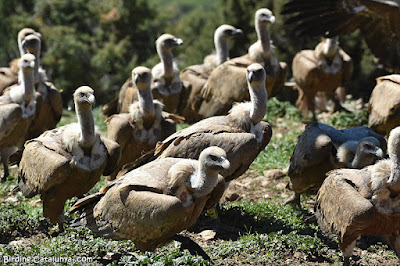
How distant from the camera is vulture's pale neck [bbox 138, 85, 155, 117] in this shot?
26.7 ft

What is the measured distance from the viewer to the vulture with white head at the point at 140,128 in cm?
804

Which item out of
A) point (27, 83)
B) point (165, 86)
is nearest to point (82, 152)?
point (27, 83)

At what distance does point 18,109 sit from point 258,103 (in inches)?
118

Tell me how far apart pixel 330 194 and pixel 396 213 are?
55cm

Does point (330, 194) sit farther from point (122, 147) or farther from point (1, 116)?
point (1, 116)

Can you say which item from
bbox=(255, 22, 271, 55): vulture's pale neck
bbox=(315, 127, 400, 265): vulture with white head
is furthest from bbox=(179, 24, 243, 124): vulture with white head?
bbox=(315, 127, 400, 265): vulture with white head

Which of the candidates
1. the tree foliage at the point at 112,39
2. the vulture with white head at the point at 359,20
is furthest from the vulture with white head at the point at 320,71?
the tree foliage at the point at 112,39

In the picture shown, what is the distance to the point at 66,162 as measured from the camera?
685cm

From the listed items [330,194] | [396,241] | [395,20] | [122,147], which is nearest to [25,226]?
[122,147]

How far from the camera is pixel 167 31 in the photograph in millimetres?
17781

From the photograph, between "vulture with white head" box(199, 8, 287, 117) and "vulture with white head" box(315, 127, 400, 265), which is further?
"vulture with white head" box(199, 8, 287, 117)

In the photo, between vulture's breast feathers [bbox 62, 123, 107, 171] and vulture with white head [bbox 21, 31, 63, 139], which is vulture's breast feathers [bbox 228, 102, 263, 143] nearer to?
vulture's breast feathers [bbox 62, 123, 107, 171]

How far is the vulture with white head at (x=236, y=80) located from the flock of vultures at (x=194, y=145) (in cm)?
2

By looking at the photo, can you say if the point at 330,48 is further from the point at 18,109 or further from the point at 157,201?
the point at 157,201
